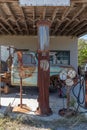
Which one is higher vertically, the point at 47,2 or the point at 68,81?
the point at 47,2

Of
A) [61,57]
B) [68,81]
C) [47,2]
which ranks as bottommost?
[68,81]

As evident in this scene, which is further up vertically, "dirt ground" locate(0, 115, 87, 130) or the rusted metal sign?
the rusted metal sign

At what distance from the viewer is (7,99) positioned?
1073 cm

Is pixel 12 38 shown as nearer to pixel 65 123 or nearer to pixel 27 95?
pixel 27 95

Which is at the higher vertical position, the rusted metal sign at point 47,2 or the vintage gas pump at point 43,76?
the rusted metal sign at point 47,2

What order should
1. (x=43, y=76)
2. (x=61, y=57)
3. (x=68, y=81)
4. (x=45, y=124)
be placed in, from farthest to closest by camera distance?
(x=61, y=57), (x=43, y=76), (x=68, y=81), (x=45, y=124)

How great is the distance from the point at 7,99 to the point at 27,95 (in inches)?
51.6

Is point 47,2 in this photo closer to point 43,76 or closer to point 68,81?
point 43,76

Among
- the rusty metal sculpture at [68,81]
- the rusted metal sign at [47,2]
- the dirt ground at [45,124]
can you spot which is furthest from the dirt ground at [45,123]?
the rusted metal sign at [47,2]

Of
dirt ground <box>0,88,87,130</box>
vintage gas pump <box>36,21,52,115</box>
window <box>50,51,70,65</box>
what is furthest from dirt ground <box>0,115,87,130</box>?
window <box>50,51,70,65</box>

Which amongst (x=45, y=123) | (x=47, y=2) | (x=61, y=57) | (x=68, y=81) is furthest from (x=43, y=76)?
(x=61, y=57)

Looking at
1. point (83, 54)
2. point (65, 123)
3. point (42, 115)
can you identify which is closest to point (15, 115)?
point (42, 115)

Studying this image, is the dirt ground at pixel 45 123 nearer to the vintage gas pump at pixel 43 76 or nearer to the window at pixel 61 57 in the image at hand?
the vintage gas pump at pixel 43 76

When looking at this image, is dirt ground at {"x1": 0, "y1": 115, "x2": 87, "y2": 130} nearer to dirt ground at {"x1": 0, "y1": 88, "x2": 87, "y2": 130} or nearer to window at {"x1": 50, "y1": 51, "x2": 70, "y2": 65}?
dirt ground at {"x1": 0, "y1": 88, "x2": 87, "y2": 130}
